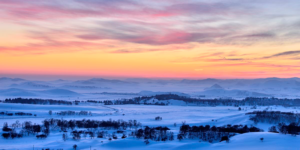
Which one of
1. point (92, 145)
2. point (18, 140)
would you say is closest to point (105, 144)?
point (92, 145)

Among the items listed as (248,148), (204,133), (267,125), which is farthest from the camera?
(267,125)

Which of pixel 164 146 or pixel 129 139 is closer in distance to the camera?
pixel 164 146

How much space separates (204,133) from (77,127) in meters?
28.1

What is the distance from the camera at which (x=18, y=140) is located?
142 ft

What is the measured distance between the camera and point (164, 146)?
37.1 metres

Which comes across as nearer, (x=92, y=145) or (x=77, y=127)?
(x=92, y=145)

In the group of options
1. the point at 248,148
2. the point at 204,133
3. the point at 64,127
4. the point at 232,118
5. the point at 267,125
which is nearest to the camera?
the point at 248,148

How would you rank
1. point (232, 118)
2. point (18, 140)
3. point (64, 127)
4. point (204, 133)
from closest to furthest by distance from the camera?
point (18, 140)
point (204, 133)
point (64, 127)
point (232, 118)

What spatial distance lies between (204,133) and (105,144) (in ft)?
60.9

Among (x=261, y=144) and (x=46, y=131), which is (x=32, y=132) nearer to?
(x=46, y=131)

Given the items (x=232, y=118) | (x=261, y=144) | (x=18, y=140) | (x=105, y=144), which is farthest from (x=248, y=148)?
(x=232, y=118)

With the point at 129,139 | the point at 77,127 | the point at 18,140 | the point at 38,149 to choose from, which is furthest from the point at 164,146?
the point at 77,127

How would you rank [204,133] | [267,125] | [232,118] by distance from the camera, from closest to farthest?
[204,133] → [267,125] → [232,118]

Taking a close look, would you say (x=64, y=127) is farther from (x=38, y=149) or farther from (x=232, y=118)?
(x=232, y=118)
